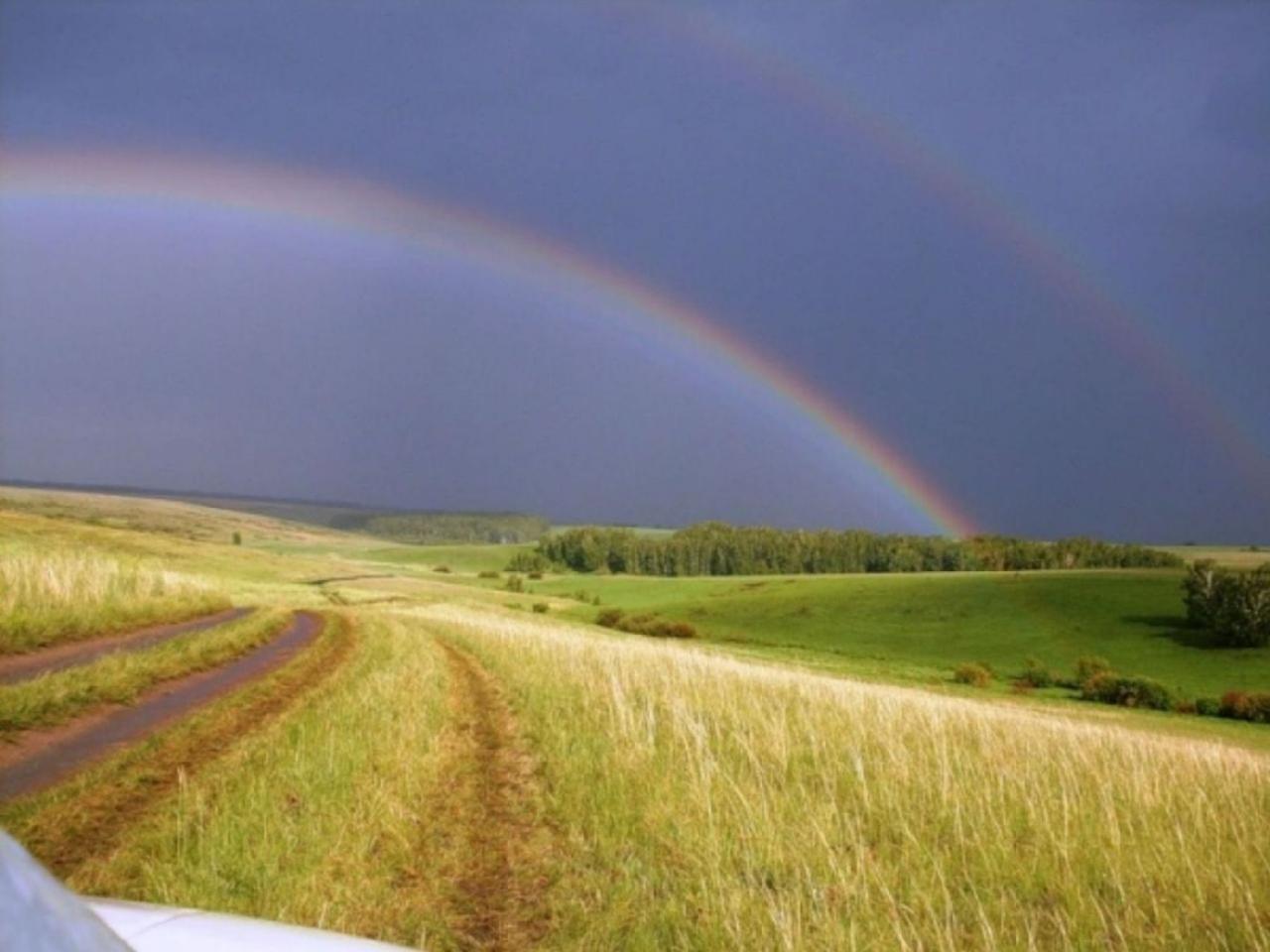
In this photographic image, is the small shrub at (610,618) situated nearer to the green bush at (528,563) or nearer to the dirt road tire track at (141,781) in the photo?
the green bush at (528,563)

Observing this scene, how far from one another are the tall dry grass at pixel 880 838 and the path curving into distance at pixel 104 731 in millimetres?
4399

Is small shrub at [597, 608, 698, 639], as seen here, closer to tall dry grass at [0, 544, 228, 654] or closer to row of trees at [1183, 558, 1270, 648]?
row of trees at [1183, 558, 1270, 648]

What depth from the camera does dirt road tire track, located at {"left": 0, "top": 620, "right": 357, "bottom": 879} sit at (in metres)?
6.81

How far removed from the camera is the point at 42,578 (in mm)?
22734

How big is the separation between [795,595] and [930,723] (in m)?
106

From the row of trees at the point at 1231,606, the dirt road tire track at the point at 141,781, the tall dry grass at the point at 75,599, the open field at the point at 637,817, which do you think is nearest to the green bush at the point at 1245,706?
the row of trees at the point at 1231,606

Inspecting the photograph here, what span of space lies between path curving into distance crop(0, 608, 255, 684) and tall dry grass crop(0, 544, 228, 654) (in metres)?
0.40

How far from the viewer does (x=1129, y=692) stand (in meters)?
66.2

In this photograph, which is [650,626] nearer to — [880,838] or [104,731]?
[104,731]

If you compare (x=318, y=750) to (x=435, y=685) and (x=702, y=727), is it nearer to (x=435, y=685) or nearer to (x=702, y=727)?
(x=702, y=727)

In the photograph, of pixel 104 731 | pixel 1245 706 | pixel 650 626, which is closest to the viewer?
pixel 104 731

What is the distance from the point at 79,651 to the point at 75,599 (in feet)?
18.1

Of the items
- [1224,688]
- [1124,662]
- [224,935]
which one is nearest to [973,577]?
[1124,662]

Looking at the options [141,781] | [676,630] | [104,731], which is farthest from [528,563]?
[141,781]
